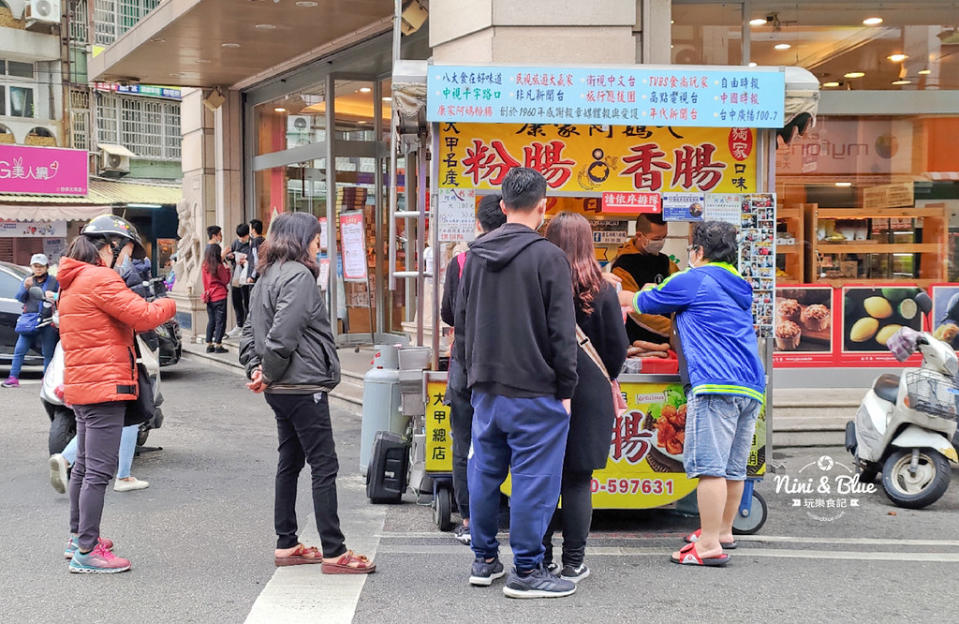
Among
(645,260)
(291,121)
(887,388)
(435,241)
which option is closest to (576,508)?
(435,241)

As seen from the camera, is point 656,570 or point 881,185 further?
point 881,185

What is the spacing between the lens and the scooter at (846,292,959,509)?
244 inches

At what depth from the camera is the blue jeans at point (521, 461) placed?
4363 mm

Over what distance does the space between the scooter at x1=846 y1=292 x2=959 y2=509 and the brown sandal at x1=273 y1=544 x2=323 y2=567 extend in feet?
12.1

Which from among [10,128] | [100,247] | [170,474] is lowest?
[170,474]

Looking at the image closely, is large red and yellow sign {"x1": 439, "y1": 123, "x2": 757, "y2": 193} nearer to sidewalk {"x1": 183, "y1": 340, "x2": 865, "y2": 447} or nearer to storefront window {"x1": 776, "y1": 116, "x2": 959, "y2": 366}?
sidewalk {"x1": 183, "y1": 340, "x2": 865, "y2": 447}

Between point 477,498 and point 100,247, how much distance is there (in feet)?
7.63

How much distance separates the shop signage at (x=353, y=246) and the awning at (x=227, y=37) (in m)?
2.31

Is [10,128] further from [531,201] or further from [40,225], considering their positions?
[531,201]

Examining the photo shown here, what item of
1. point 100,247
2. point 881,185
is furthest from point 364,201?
point 100,247

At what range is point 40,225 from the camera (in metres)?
26.7

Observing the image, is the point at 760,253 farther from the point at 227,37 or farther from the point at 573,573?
the point at 227,37

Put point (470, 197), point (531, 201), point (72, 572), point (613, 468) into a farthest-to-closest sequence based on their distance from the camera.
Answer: point (470, 197) → point (613, 468) → point (72, 572) → point (531, 201)

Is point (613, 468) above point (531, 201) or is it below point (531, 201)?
below
